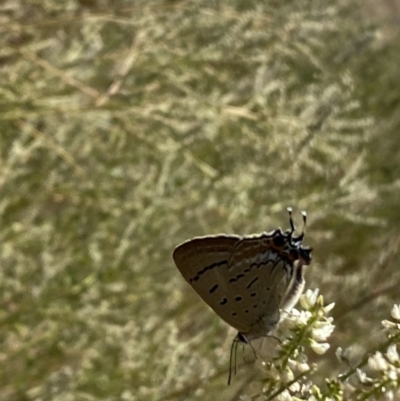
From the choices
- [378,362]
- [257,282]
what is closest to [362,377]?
[378,362]

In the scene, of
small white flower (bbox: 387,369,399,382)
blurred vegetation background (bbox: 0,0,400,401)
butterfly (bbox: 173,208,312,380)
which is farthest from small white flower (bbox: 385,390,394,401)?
blurred vegetation background (bbox: 0,0,400,401)

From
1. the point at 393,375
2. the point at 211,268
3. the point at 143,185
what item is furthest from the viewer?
the point at 143,185

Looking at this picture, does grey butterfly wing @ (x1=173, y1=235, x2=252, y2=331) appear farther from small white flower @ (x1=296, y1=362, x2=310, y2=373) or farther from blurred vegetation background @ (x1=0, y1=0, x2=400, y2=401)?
blurred vegetation background @ (x1=0, y1=0, x2=400, y2=401)

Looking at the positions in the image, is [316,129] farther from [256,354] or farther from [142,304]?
[256,354]

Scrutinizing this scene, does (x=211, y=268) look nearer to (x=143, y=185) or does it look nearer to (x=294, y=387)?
(x=294, y=387)

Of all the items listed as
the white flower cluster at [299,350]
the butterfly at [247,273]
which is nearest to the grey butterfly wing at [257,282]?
the butterfly at [247,273]

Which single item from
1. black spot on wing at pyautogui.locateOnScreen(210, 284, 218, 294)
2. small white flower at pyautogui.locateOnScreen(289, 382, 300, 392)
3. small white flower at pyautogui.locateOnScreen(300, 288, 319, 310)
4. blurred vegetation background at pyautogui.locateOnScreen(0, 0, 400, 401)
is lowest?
blurred vegetation background at pyautogui.locateOnScreen(0, 0, 400, 401)

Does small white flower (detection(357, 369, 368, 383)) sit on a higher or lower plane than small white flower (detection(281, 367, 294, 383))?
higher

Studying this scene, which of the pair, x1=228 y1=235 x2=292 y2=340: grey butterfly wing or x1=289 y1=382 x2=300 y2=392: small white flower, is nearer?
x1=289 y1=382 x2=300 y2=392: small white flower
